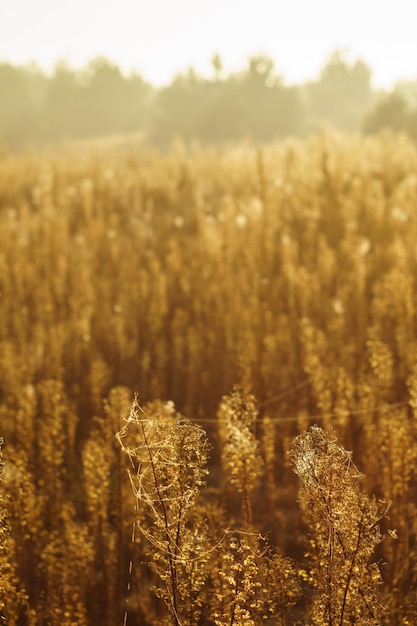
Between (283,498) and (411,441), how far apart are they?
1.37 ft

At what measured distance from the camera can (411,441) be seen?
1234 millimetres

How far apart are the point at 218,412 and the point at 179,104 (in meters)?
23.0

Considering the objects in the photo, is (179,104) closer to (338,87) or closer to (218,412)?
(338,87)

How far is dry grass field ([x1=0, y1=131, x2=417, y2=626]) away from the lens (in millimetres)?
777

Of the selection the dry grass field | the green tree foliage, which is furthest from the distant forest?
the dry grass field

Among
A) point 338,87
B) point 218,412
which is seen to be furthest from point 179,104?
point 218,412

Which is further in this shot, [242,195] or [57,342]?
[242,195]

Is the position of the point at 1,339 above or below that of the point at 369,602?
above

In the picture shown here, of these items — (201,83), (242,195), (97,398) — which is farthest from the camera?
(201,83)

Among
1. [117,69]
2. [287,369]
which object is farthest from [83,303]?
[117,69]

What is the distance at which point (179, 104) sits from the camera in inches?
908

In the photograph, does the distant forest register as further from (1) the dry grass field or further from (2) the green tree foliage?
(1) the dry grass field

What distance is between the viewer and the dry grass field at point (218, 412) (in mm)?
777

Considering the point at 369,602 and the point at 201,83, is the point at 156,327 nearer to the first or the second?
the point at 369,602
